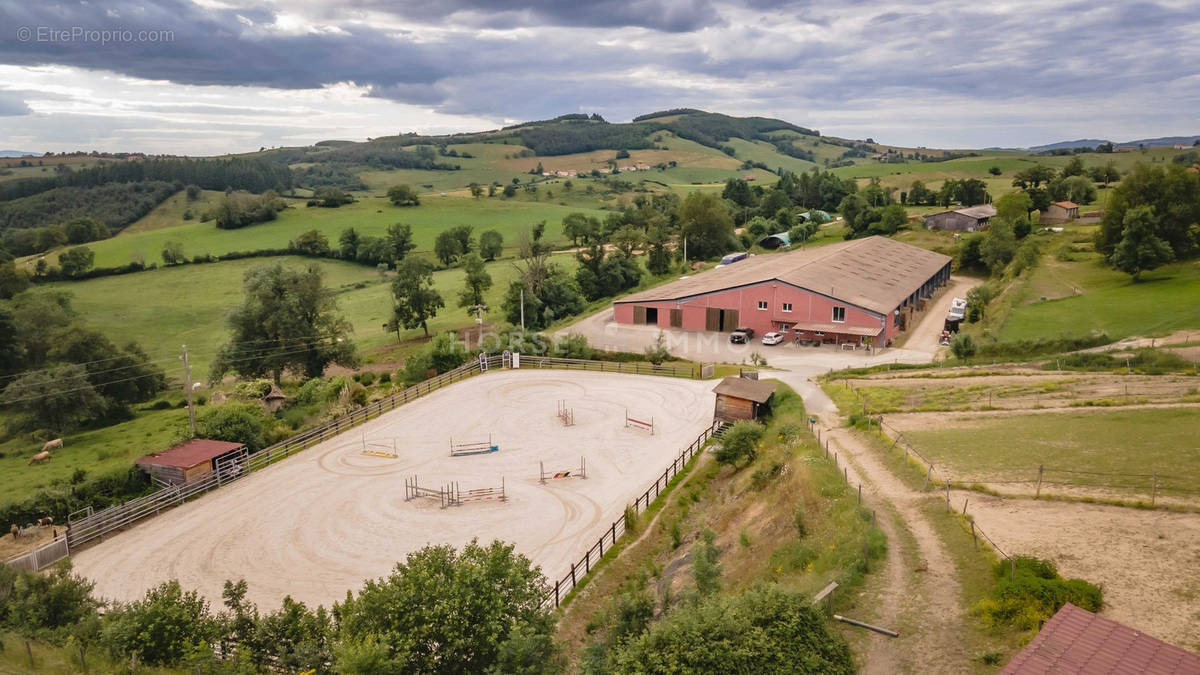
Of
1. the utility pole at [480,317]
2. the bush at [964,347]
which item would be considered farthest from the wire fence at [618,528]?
the utility pole at [480,317]

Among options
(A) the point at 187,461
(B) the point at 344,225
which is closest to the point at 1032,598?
(A) the point at 187,461

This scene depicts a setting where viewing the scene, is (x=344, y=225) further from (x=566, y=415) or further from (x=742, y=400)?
(x=742, y=400)

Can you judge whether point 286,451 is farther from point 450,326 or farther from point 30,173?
point 30,173

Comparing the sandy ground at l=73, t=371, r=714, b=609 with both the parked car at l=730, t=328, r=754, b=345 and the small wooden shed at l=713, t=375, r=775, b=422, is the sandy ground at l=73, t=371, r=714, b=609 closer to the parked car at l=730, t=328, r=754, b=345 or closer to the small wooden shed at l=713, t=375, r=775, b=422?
the small wooden shed at l=713, t=375, r=775, b=422

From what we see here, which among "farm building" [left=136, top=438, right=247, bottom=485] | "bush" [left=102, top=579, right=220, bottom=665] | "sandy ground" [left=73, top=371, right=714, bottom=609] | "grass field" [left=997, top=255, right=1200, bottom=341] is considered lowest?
"sandy ground" [left=73, top=371, right=714, bottom=609]

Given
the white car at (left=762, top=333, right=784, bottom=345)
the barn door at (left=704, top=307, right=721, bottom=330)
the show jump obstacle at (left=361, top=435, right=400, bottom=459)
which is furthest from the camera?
the barn door at (left=704, top=307, right=721, bottom=330)

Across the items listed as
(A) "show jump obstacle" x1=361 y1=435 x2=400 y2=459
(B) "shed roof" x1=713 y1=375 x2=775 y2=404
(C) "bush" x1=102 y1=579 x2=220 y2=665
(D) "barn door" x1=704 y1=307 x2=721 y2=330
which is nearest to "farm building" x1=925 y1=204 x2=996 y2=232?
(D) "barn door" x1=704 y1=307 x2=721 y2=330

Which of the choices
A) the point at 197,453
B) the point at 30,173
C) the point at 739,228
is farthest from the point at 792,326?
the point at 30,173
